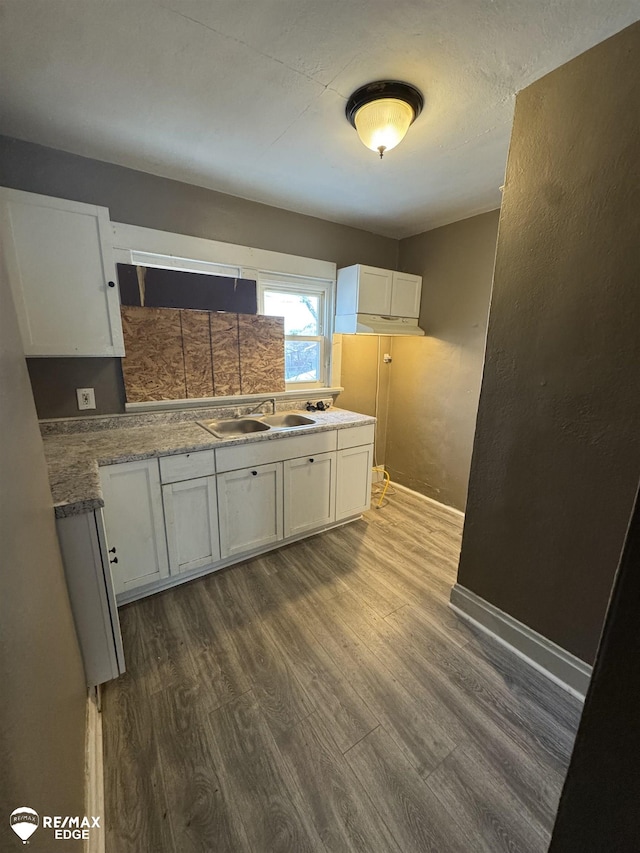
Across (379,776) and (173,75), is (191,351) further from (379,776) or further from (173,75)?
(379,776)

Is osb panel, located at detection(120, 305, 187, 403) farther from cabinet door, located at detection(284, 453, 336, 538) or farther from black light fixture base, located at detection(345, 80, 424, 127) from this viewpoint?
black light fixture base, located at detection(345, 80, 424, 127)

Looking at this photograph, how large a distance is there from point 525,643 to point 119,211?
3308 millimetres

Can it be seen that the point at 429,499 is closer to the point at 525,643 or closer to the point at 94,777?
the point at 525,643

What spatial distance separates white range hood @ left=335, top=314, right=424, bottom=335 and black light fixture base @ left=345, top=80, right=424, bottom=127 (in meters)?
1.45

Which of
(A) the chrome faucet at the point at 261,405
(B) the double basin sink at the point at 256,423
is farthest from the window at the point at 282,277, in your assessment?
(B) the double basin sink at the point at 256,423

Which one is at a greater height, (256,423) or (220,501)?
(256,423)

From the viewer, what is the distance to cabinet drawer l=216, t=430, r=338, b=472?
208cm

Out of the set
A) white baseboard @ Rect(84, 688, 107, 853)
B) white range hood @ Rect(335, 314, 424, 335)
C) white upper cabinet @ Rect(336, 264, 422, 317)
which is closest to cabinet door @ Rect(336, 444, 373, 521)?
white range hood @ Rect(335, 314, 424, 335)

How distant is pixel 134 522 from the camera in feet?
6.03

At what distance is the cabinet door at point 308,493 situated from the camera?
2.38 metres

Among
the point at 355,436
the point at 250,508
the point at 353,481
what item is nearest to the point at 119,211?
the point at 250,508

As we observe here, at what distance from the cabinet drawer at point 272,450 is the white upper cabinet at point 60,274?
2.96 ft

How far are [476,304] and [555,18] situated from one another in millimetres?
1770

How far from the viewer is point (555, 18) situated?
44.2 inches
